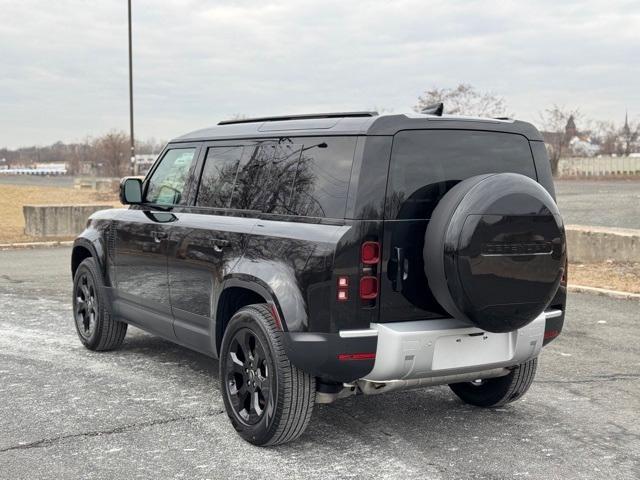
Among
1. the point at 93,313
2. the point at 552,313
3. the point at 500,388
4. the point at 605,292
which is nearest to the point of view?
the point at 552,313

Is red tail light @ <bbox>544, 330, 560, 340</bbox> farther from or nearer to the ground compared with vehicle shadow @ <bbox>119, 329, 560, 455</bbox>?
farther from the ground

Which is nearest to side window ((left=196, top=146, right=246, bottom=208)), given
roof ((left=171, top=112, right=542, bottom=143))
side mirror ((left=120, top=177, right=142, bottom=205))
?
roof ((left=171, top=112, right=542, bottom=143))

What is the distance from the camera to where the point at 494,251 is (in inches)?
160

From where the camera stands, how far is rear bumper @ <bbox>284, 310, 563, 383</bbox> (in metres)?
4.15

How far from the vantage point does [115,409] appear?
5285mm

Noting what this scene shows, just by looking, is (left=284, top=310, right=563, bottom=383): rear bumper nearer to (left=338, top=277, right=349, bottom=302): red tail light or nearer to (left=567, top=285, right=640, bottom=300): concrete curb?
(left=338, top=277, right=349, bottom=302): red tail light

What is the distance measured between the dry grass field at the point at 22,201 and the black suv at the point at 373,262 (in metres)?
13.1

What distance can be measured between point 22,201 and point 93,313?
2303 centimetres

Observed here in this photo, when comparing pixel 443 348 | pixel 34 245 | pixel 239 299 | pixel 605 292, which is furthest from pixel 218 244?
pixel 34 245

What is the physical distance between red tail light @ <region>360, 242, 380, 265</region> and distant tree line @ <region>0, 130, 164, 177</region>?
39.8 meters

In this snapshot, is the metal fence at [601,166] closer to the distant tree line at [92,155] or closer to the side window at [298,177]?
the distant tree line at [92,155]

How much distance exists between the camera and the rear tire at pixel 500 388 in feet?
17.0

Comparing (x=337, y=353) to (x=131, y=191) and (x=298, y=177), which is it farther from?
(x=131, y=191)

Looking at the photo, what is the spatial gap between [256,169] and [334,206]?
0.89 meters
